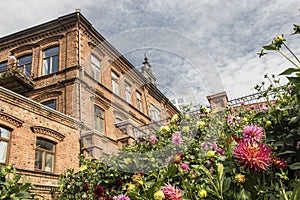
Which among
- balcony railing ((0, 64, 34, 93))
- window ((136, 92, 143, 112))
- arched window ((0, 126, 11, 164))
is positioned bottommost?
arched window ((0, 126, 11, 164))

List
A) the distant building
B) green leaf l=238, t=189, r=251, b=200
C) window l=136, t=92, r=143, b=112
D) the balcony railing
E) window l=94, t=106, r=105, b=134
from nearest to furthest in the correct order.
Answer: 1. green leaf l=238, t=189, r=251, b=200
2. the distant building
3. the balcony railing
4. window l=94, t=106, r=105, b=134
5. window l=136, t=92, r=143, b=112

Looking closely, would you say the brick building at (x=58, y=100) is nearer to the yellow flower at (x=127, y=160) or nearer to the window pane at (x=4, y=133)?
the window pane at (x=4, y=133)

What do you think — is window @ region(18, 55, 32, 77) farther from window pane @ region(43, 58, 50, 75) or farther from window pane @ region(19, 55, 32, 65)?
window pane @ region(43, 58, 50, 75)

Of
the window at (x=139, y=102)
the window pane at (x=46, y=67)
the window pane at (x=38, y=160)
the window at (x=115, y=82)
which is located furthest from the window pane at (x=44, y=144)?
the window at (x=139, y=102)

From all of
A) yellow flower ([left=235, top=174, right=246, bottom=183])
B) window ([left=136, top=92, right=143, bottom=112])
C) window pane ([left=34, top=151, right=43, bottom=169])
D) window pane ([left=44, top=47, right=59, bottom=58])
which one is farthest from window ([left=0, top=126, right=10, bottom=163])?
window ([left=136, top=92, right=143, bottom=112])

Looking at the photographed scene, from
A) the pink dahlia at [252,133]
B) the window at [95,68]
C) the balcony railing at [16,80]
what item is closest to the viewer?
the pink dahlia at [252,133]

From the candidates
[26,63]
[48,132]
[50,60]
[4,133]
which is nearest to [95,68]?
[50,60]

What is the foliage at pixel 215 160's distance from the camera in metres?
0.91

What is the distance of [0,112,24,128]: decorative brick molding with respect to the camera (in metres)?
7.63

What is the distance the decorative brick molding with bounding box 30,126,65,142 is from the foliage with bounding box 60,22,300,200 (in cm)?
576

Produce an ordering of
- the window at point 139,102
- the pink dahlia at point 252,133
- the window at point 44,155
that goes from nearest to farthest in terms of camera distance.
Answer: the pink dahlia at point 252,133
the window at point 44,155
the window at point 139,102

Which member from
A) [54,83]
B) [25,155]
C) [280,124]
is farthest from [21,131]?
[280,124]

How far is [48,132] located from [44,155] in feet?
2.57

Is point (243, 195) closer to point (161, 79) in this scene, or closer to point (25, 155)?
point (161, 79)
